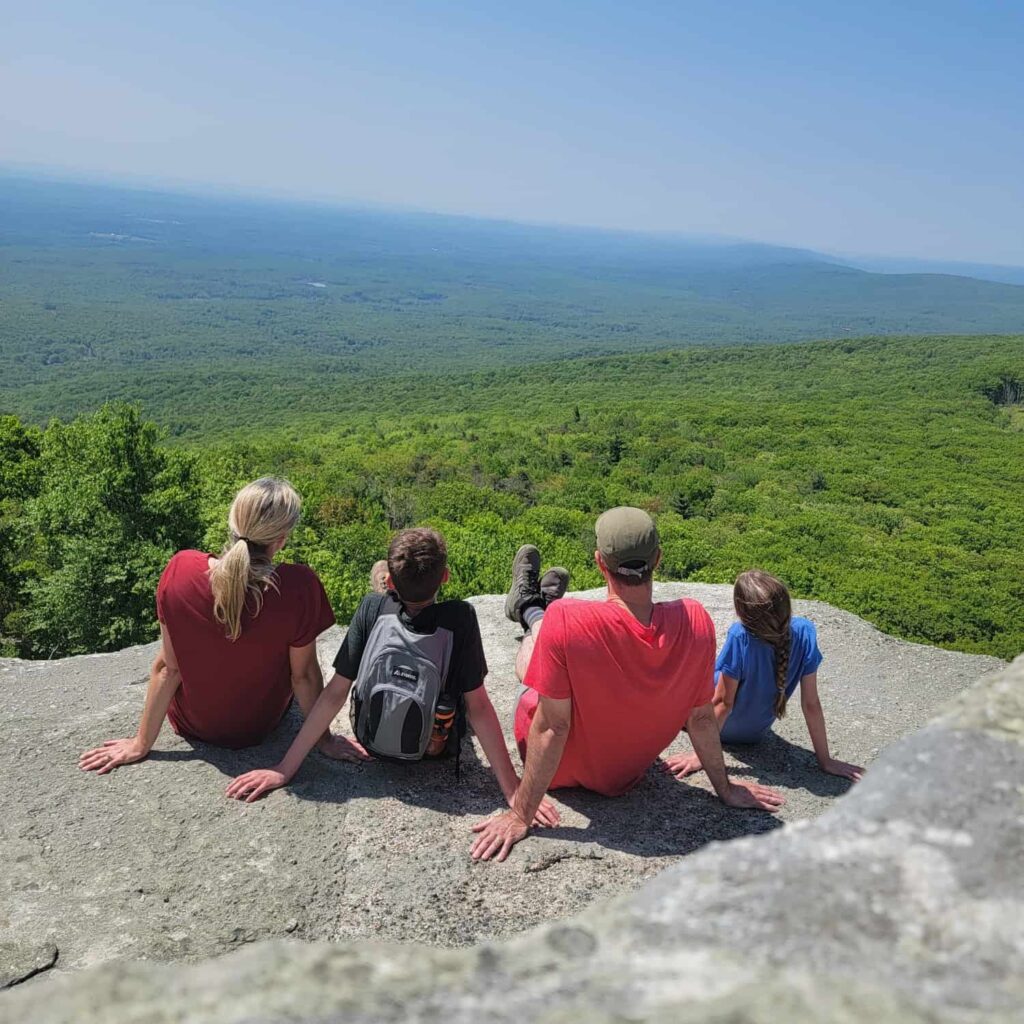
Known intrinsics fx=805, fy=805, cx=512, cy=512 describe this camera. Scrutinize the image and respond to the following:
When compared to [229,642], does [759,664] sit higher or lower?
lower

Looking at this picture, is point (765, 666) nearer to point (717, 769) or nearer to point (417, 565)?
point (717, 769)

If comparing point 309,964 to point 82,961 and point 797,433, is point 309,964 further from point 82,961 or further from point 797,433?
point 797,433

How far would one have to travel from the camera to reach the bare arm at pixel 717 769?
405 cm

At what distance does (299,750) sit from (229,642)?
0.67 metres

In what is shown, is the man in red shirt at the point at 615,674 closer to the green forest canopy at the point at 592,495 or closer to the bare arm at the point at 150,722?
the bare arm at the point at 150,722

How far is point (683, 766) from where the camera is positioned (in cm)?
475

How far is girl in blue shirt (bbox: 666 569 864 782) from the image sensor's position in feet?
15.1

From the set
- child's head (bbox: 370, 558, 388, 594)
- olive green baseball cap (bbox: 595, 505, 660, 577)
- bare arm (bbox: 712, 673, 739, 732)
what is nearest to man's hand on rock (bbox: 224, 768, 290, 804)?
child's head (bbox: 370, 558, 388, 594)

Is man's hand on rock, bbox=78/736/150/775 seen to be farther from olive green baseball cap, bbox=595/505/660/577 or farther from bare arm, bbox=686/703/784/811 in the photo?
bare arm, bbox=686/703/784/811

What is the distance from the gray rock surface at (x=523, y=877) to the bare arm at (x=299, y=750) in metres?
0.08

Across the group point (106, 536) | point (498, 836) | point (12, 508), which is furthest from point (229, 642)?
point (12, 508)

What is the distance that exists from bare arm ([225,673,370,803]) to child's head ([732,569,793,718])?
2.25m

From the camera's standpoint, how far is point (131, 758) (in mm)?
4340

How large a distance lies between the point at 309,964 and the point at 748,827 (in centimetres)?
359
